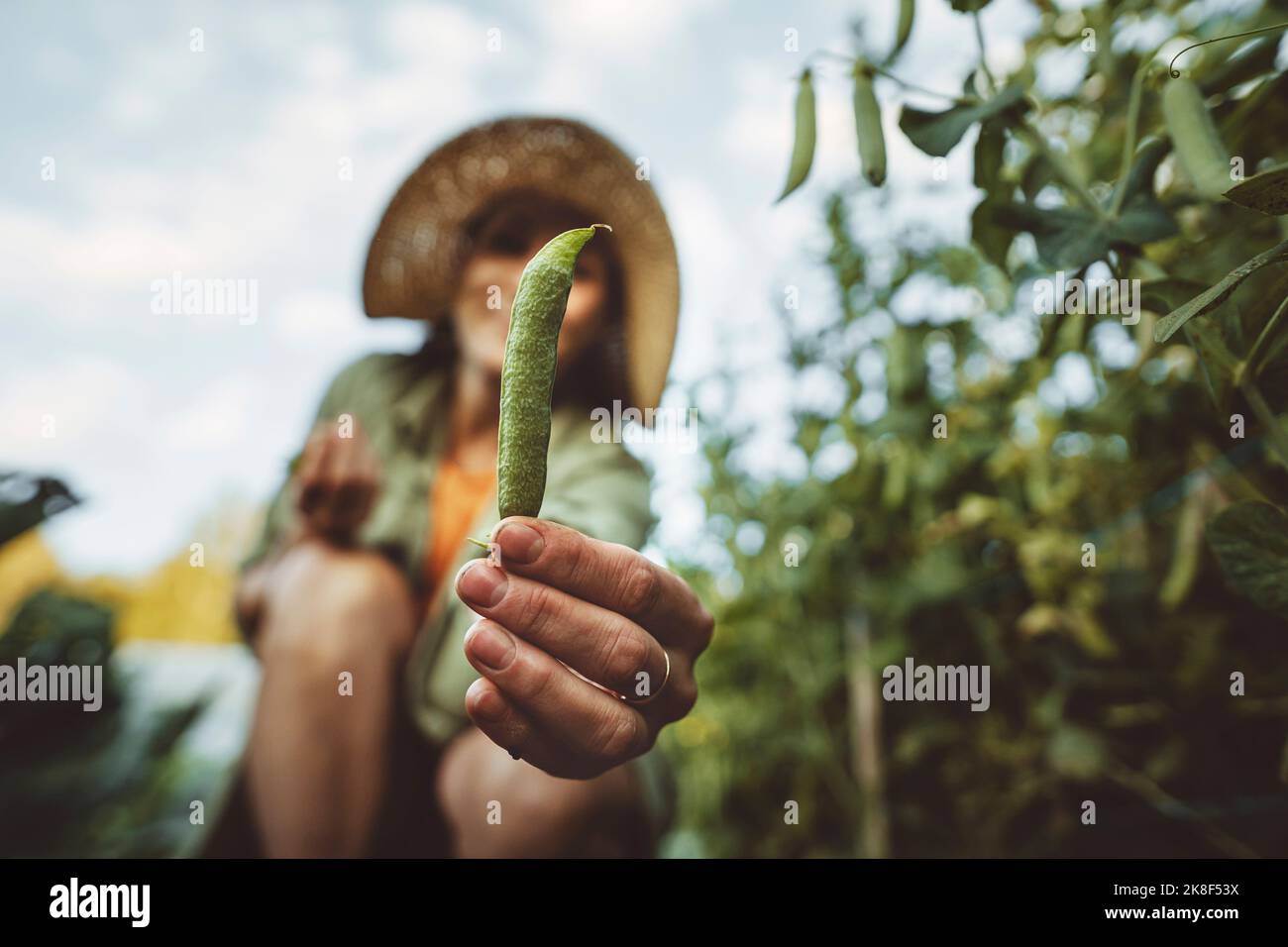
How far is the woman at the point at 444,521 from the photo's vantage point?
0.93m

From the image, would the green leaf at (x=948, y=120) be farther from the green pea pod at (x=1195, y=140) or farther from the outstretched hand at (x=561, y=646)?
the outstretched hand at (x=561, y=646)

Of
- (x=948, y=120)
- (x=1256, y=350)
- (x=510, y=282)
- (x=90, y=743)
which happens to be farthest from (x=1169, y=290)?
(x=90, y=743)

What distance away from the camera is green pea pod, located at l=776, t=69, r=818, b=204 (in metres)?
0.64

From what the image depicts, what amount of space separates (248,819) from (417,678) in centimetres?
33

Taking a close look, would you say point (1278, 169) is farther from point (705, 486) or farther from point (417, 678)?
point (705, 486)

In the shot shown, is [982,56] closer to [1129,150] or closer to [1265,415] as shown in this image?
[1129,150]

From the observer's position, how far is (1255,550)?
51 centimetres

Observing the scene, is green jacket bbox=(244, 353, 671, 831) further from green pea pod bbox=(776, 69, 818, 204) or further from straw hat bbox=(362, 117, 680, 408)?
green pea pod bbox=(776, 69, 818, 204)

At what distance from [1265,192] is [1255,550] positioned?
236 mm

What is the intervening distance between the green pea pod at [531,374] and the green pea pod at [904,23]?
38 centimetres

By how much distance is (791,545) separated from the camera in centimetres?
156

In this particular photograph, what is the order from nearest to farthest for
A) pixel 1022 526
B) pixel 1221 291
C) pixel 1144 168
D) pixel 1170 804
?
pixel 1221 291, pixel 1144 168, pixel 1170 804, pixel 1022 526

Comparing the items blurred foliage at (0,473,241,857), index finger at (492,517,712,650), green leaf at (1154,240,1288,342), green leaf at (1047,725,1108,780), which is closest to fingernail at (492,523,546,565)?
index finger at (492,517,712,650)

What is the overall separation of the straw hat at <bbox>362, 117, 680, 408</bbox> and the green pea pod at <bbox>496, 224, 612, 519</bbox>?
69 cm
